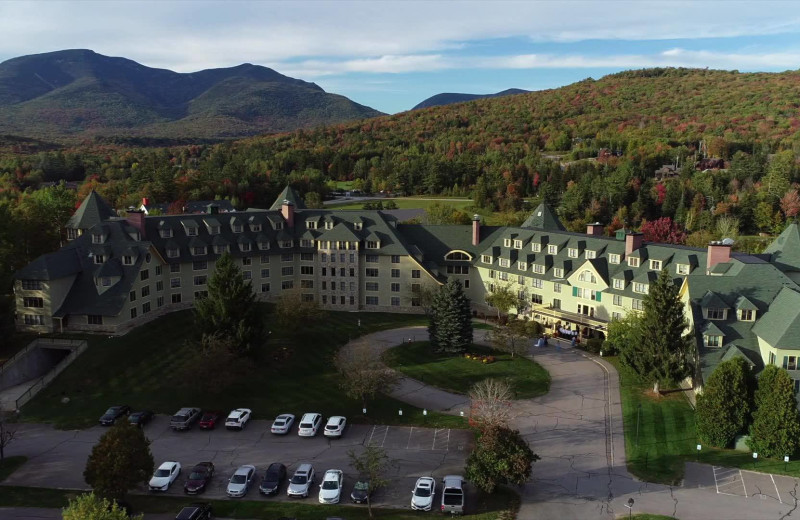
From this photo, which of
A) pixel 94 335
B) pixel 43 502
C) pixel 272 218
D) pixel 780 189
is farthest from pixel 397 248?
pixel 780 189

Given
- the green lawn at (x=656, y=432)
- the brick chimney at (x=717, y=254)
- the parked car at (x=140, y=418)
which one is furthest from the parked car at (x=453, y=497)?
the brick chimney at (x=717, y=254)

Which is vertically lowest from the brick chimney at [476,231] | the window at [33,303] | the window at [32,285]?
the window at [33,303]

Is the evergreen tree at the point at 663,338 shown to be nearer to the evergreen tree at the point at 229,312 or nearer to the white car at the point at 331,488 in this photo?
the white car at the point at 331,488

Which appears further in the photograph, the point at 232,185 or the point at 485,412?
the point at 232,185

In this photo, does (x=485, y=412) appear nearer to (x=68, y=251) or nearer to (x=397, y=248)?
(x=397, y=248)

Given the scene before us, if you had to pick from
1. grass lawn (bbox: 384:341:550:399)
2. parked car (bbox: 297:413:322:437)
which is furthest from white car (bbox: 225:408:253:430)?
grass lawn (bbox: 384:341:550:399)

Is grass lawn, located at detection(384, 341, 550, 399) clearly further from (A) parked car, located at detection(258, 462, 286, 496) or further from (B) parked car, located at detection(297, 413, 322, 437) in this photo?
(A) parked car, located at detection(258, 462, 286, 496)
